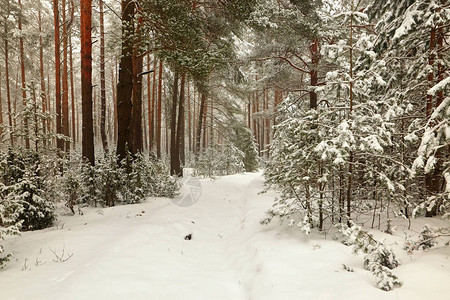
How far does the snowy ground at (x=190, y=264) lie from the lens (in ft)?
10.8

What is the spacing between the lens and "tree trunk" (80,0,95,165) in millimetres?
8062

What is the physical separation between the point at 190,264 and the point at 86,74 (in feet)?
23.0

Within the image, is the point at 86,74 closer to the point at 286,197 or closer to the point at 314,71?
the point at 286,197

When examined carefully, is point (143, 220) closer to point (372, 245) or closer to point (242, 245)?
point (242, 245)

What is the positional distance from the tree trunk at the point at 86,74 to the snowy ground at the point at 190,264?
278 cm

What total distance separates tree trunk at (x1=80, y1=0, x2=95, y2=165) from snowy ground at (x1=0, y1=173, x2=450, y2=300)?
2.78 metres

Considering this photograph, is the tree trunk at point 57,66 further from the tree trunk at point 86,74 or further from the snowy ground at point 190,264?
the snowy ground at point 190,264

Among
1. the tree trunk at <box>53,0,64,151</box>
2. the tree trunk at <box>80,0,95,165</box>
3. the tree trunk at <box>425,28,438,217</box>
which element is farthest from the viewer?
the tree trunk at <box>53,0,64,151</box>

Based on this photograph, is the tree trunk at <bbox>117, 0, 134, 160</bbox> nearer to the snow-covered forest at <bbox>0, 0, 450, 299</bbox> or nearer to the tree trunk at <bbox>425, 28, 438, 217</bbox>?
the snow-covered forest at <bbox>0, 0, 450, 299</bbox>

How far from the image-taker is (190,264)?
4703 millimetres

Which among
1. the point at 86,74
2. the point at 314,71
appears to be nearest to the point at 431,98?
the point at 314,71

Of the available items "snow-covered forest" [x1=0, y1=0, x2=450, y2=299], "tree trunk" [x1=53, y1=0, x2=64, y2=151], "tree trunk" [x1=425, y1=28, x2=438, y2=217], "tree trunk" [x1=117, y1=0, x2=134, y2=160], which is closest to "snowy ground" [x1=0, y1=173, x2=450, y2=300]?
"snow-covered forest" [x1=0, y1=0, x2=450, y2=299]

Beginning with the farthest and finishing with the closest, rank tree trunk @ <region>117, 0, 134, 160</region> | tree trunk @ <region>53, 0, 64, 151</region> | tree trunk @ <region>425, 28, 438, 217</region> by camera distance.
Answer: tree trunk @ <region>53, 0, 64, 151</region> < tree trunk @ <region>117, 0, 134, 160</region> < tree trunk @ <region>425, 28, 438, 217</region>

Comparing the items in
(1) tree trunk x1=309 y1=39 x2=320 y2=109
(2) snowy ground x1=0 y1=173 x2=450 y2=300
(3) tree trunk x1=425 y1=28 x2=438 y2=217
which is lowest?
(2) snowy ground x1=0 y1=173 x2=450 y2=300
